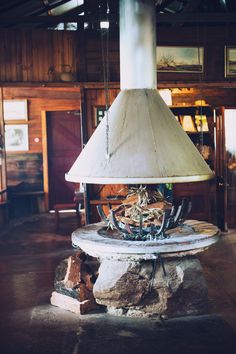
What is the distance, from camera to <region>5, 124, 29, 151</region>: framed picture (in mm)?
11414

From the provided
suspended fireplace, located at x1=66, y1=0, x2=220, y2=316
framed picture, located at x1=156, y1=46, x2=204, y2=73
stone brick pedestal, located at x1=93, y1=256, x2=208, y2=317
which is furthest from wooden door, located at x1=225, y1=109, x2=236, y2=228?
stone brick pedestal, located at x1=93, y1=256, x2=208, y2=317

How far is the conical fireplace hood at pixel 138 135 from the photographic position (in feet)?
15.2

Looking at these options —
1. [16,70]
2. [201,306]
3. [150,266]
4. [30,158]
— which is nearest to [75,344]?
[150,266]

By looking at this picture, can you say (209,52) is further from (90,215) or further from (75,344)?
(75,344)

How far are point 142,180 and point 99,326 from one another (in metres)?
1.49

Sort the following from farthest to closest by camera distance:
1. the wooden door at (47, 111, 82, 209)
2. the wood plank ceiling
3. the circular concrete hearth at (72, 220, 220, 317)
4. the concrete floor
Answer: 1. the wooden door at (47, 111, 82, 209)
2. the wood plank ceiling
3. the circular concrete hearth at (72, 220, 220, 317)
4. the concrete floor

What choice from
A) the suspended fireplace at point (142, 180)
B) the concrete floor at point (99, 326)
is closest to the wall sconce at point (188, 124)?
the concrete floor at point (99, 326)

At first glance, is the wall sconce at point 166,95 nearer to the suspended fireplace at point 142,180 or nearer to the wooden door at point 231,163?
the wooden door at point 231,163

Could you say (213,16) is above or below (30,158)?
above

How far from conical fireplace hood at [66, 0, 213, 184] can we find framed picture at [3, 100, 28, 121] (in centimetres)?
637

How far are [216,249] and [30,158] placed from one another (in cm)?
551

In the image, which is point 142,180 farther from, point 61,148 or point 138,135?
point 61,148

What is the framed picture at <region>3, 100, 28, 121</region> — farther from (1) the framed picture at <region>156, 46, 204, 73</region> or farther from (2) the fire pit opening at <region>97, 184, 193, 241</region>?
(2) the fire pit opening at <region>97, 184, 193, 241</region>

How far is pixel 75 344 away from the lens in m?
4.31
